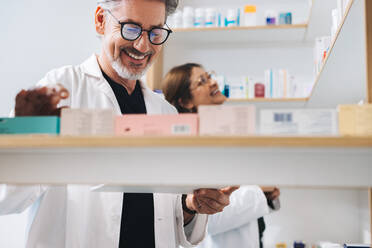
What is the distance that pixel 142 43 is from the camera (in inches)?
59.5

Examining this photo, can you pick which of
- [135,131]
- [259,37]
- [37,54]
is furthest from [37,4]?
[135,131]

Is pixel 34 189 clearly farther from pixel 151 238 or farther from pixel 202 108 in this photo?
pixel 202 108

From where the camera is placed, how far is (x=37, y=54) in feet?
8.56

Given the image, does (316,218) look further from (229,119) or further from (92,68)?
(229,119)

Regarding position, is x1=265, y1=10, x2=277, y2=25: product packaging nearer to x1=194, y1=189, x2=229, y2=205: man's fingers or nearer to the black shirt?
the black shirt

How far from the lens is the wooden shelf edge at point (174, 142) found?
66 centimetres

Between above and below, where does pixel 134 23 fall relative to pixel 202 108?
above

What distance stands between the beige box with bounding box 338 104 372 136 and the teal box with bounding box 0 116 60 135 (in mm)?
496

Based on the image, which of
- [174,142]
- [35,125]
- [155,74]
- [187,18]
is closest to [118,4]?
[35,125]

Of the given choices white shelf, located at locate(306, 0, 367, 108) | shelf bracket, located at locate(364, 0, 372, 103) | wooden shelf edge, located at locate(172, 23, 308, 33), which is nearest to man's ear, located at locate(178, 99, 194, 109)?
white shelf, located at locate(306, 0, 367, 108)

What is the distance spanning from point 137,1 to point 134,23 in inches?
4.5

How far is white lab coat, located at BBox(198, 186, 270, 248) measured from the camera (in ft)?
7.55

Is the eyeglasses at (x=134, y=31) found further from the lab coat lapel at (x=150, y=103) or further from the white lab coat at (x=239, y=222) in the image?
the white lab coat at (x=239, y=222)

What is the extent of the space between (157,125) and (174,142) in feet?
0.28
